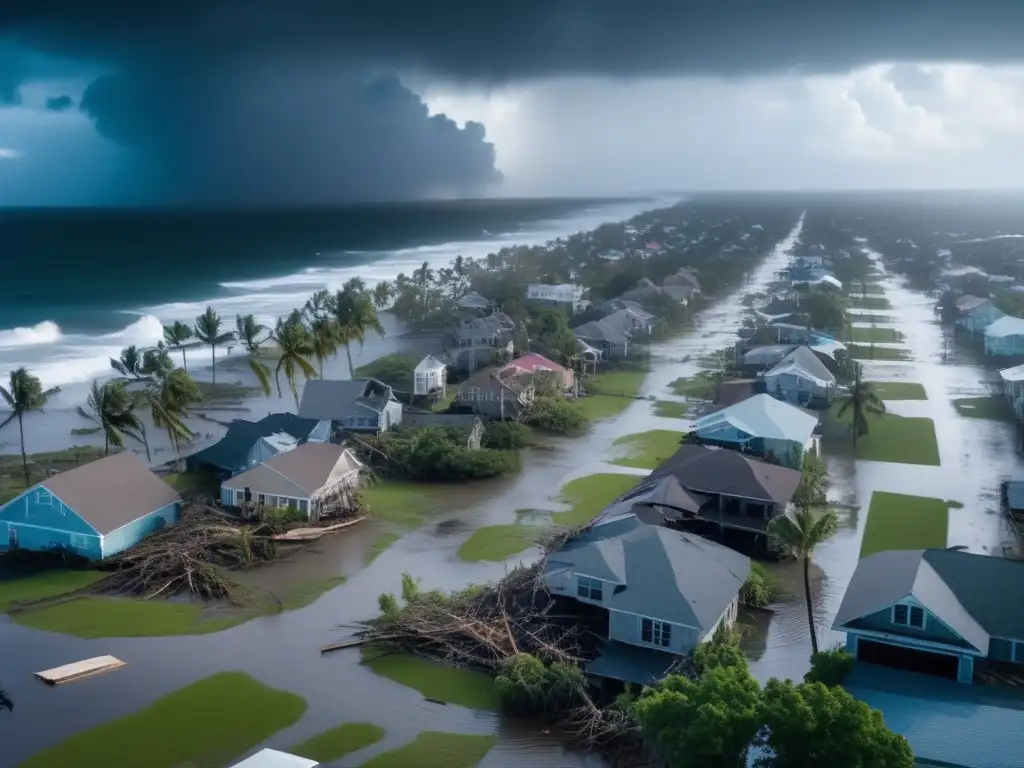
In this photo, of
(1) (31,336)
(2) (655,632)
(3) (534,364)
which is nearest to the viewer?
(2) (655,632)

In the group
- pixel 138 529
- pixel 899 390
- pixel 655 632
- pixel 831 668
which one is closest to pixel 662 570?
pixel 655 632

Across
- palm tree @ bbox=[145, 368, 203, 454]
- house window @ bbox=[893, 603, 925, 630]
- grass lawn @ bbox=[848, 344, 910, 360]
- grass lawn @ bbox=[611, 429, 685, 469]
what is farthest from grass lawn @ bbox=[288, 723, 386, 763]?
grass lawn @ bbox=[848, 344, 910, 360]

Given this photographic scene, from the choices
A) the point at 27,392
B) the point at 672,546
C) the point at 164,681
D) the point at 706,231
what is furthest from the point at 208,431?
the point at 706,231

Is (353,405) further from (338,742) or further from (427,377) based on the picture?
(338,742)

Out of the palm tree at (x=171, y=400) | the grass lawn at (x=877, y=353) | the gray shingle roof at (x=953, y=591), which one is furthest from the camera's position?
the grass lawn at (x=877, y=353)

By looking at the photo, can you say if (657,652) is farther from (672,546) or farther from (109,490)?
(109,490)

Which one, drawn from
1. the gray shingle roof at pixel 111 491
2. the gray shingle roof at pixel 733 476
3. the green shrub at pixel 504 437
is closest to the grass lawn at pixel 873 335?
the green shrub at pixel 504 437

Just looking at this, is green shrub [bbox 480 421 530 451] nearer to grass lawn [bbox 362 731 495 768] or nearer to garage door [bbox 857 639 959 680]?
grass lawn [bbox 362 731 495 768]

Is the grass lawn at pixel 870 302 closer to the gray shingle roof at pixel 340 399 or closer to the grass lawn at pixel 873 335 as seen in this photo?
the grass lawn at pixel 873 335
